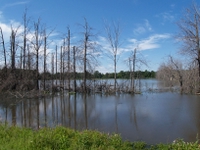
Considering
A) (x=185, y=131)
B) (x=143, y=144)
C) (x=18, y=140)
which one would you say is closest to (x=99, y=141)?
(x=143, y=144)

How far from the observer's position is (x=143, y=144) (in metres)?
5.22

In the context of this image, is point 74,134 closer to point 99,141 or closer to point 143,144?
point 99,141

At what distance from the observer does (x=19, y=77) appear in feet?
68.2

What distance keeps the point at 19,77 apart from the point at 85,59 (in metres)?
7.62

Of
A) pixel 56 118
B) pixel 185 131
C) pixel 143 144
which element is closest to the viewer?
pixel 143 144

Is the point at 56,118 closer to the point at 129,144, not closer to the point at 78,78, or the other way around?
the point at 129,144

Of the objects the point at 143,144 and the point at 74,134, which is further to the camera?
the point at 74,134

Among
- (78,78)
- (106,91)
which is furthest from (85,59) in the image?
(106,91)

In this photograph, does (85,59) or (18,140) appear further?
(85,59)

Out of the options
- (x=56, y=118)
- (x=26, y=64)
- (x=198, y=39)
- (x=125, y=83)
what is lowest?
(x=56, y=118)

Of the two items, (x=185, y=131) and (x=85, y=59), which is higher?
(x=85, y=59)

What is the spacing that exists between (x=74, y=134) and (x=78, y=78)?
Answer: 15338 millimetres

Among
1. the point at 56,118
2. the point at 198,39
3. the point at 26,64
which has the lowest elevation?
the point at 56,118

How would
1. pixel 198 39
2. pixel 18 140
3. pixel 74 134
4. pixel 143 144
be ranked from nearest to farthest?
pixel 18 140 → pixel 143 144 → pixel 74 134 → pixel 198 39
